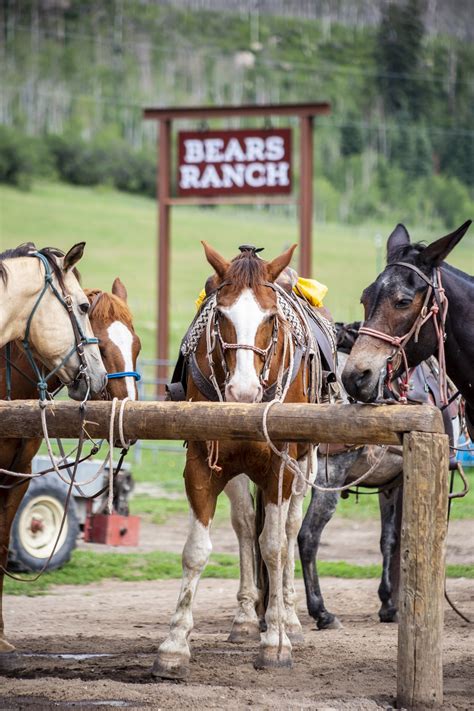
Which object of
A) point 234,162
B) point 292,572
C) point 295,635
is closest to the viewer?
point 295,635

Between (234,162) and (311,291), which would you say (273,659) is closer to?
(311,291)

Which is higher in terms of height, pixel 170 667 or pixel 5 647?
pixel 170 667

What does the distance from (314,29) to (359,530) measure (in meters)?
87.7

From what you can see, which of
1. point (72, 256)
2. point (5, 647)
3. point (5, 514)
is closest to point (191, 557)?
point (5, 514)

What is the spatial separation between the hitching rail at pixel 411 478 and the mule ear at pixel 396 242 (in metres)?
0.93

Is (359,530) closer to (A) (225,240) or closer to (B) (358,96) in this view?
(A) (225,240)

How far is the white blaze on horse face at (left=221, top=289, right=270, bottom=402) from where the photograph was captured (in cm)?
505

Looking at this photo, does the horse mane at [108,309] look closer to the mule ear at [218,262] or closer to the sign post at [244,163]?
the mule ear at [218,262]

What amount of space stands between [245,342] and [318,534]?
8.65 feet

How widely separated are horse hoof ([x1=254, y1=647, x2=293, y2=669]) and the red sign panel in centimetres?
1207

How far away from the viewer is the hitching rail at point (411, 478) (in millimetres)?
4512

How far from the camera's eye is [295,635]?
6.41 meters

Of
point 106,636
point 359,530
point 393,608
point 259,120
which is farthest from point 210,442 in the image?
point 259,120

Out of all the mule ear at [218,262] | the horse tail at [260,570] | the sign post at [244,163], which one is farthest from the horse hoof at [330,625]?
the sign post at [244,163]
